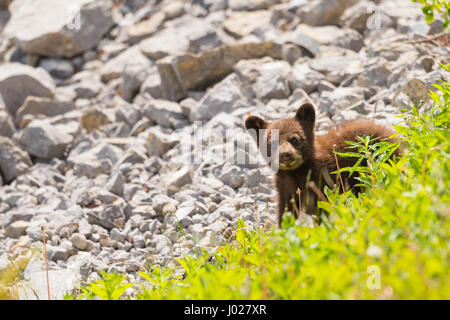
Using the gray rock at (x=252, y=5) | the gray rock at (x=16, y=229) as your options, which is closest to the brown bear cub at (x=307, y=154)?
the gray rock at (x=16, y=229)

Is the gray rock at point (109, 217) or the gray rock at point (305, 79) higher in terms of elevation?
the gray rock at point (305, 79)

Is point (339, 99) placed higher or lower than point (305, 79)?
lower

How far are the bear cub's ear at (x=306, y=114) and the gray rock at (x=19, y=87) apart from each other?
628 centimetres

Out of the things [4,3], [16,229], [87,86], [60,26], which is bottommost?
[16,229]

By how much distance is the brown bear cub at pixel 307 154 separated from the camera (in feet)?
18.9

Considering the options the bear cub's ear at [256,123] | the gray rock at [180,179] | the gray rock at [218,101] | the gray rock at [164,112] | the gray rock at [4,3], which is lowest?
the gray rock at [180,179]

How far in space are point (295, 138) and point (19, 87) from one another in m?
6.75

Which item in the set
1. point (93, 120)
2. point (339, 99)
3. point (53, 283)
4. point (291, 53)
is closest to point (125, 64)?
point (93, 120)

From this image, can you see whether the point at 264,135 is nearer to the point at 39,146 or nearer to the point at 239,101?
the point at 239,101

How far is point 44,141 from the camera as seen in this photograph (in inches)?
354

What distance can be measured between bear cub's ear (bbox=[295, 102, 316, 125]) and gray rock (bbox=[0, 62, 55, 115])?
6.28 meters

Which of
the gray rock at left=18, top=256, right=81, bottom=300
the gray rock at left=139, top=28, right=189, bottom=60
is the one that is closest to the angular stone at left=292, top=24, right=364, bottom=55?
the gray rock at left=139, top=28, right=189, bottom=60

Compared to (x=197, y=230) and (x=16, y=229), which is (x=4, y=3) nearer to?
(x=16, y=229)

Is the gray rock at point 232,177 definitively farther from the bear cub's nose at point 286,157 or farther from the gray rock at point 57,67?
the gray rock at point 57,67
